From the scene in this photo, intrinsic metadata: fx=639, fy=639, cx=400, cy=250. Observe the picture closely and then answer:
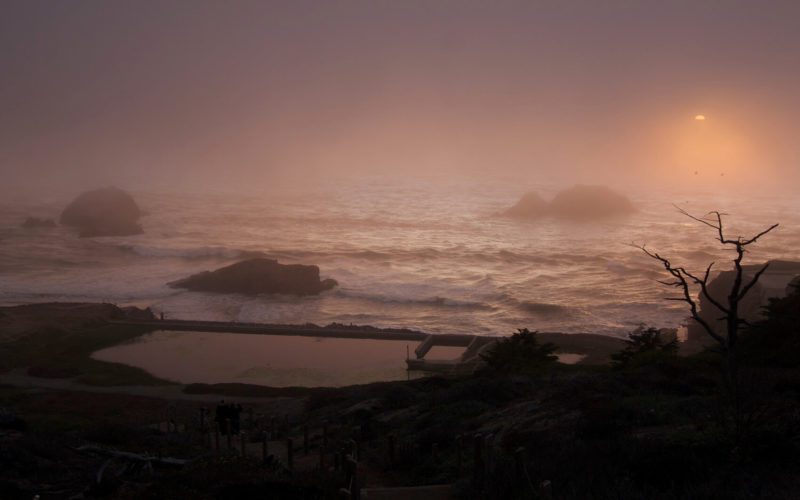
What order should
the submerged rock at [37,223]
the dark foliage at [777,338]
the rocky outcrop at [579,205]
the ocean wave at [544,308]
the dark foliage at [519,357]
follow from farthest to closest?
1. the rocky outcrop at [579,205]
2. the submerged rock at [37,223]
3. the ocean wave at [544,308]
4. the dark foliage at [519,357]
5. the dark foliage at [777,338]

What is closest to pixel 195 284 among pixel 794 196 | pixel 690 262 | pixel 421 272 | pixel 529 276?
pixel 421 272

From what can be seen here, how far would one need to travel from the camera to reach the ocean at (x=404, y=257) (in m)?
48.8

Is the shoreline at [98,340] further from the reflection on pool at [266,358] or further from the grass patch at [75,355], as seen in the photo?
the reflection on pool at [266,358]

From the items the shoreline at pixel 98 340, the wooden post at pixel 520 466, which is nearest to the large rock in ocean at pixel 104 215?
the shoreline at pixel 98 340

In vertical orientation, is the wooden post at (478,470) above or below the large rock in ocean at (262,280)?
above

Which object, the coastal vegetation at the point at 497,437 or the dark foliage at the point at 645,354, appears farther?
the dark foliage at the point at 645,354

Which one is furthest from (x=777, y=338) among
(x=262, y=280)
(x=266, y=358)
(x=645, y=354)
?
(x=262, y=280)

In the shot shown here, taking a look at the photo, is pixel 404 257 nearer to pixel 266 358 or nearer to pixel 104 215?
pixel 266 358

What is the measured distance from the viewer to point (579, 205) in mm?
125188

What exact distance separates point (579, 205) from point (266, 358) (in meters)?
101

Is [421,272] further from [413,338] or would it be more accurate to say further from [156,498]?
[156,498]

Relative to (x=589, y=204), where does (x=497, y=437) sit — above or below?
below

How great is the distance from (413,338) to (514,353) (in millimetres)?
15376

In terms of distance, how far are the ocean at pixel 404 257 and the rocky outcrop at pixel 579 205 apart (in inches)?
175
